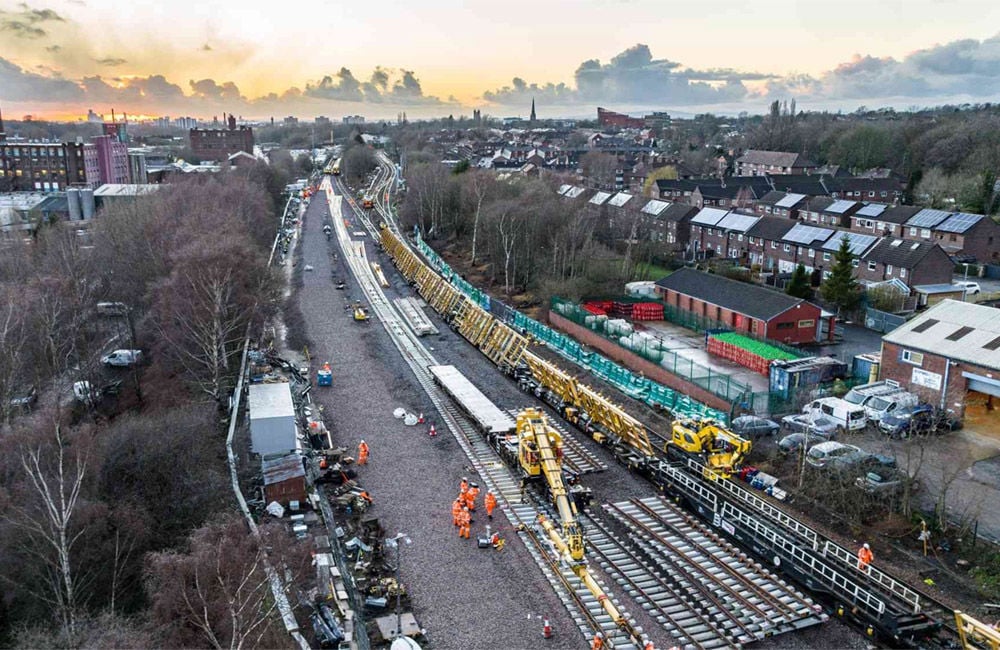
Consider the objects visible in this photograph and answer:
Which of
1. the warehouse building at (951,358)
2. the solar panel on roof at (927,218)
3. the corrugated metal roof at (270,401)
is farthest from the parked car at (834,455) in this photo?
the solar panel on roof at (927,218)

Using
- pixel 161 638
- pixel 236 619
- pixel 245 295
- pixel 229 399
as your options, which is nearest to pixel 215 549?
pixel 161 638

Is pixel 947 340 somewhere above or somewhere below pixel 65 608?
above

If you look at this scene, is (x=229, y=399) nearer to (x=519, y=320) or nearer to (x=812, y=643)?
(x=519, y=320)

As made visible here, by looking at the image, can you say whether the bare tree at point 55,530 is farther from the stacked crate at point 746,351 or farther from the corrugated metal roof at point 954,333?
the corrugated metal roof at point 954,333

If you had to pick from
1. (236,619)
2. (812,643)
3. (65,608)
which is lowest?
(812,643)

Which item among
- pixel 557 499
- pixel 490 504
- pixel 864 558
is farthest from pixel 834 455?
pixel 490 504

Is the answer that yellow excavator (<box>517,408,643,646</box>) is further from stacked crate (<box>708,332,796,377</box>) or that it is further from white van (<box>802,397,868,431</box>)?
stacked crate (<box>708,332,796,377</box>)
